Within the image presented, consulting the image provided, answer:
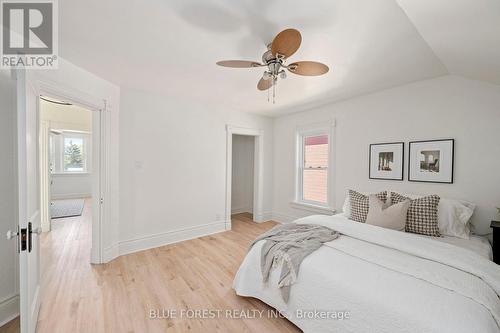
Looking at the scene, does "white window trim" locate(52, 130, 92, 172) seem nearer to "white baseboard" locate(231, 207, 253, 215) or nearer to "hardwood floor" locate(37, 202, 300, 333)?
"hardwood floor" locate(37, 202, 300, 333)

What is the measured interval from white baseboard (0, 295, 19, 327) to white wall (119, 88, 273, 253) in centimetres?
121

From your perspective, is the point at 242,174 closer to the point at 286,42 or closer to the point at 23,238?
the point at 286,42

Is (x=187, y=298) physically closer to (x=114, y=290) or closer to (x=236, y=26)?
(x=114, y=290)

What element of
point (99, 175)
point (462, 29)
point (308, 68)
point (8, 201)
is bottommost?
point (8, 201)

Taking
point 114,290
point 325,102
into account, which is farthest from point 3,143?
point 325,102

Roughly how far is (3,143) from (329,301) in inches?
116

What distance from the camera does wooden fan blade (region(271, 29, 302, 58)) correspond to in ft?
4.37

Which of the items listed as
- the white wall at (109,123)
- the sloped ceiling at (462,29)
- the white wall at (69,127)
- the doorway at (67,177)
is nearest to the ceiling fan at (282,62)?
the sloped ceiling at (462,29)

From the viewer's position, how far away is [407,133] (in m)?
2.93

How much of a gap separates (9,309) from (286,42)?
312cm

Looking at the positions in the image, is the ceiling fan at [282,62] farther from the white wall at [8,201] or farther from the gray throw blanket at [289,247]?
the white wall at [8,201]

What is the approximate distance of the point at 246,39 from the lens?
6.00ft

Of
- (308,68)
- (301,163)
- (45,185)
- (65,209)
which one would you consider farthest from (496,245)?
(65,209)
